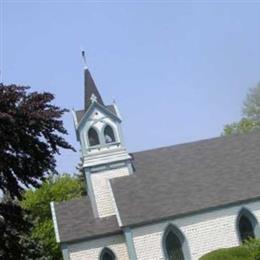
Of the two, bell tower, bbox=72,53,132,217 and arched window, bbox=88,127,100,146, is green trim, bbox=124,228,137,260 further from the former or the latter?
arched window, bbox=88,127,100,146

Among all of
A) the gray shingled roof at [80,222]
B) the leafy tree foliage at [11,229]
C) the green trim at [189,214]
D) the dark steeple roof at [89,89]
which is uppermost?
the dark steeple roof at [89,89]

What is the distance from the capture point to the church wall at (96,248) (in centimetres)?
2958

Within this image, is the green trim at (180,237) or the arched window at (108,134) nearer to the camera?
the green trim at (180,237)

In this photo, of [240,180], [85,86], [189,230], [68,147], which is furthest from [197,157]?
[68,147]

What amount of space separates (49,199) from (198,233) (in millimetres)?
28519

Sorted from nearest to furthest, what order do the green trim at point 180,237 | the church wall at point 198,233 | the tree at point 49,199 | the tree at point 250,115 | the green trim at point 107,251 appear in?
the church wall at point 198,233 < the green trim at point 180,237 < the green trim at point 107,251 < the tree at point 49,199 < the tree at point 250,115

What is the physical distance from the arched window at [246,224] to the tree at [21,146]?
19604mm

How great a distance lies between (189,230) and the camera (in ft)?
96.7

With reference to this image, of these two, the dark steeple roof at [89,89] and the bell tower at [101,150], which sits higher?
the dark steeple roof at [89,89]

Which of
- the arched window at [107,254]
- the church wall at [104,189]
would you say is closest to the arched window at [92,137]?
the church wall at [104,189]

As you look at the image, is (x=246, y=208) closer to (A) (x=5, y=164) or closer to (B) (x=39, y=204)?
(A) (x=5, y=164)

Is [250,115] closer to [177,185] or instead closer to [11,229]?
[177,185]

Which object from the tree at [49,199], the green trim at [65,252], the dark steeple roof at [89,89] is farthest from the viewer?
the tree at [49,199]

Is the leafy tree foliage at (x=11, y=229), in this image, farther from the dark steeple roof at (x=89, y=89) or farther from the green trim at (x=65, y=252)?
the dark steeple roof at (x=89, y=89)
